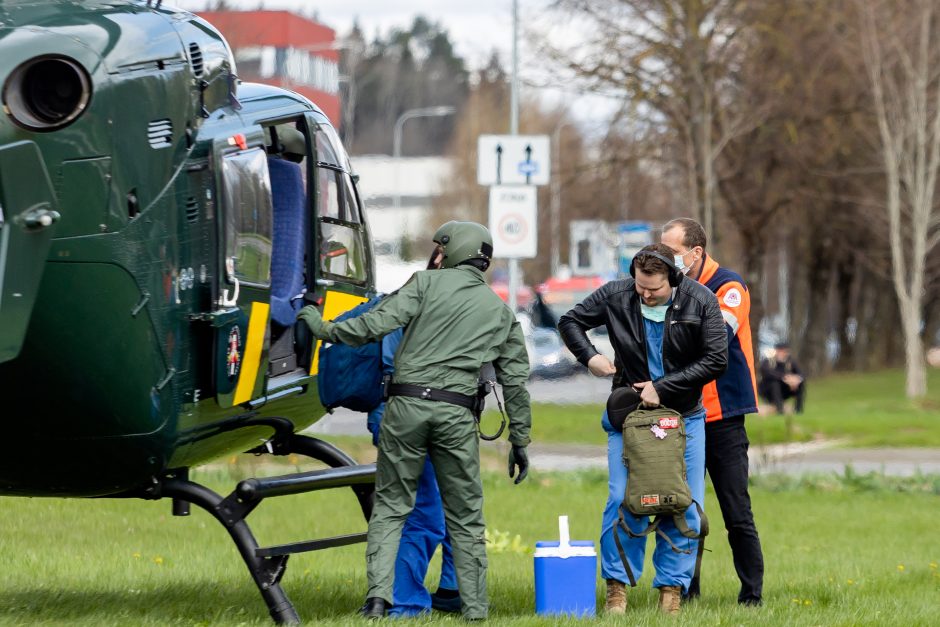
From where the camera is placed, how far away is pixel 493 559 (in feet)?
36.0

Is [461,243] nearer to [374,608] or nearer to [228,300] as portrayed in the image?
[228,300]

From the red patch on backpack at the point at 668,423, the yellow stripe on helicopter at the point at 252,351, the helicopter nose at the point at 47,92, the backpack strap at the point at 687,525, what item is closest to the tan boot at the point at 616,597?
the backpack strap at the point at 687,525

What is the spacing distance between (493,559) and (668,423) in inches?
140

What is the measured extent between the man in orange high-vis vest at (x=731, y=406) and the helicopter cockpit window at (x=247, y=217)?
2137 millimetres

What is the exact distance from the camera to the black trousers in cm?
826

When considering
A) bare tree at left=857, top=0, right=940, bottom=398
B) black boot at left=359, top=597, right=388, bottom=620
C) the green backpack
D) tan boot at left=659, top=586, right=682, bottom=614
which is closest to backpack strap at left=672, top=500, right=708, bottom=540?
the green backpack

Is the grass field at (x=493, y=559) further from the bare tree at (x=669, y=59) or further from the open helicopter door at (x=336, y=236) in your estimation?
the bare tree at (x=669, y=59)

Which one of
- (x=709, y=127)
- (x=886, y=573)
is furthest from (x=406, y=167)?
(x=886, y=573)

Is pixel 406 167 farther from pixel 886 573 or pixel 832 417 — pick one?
pixel 886 573

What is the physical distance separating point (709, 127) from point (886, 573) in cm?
1903

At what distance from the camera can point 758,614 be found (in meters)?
7.87

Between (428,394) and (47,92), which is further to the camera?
(428,394)

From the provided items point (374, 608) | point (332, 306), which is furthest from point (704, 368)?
point (332, 306)

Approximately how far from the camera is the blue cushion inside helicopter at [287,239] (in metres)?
8.29
